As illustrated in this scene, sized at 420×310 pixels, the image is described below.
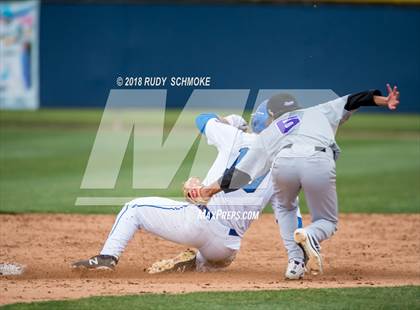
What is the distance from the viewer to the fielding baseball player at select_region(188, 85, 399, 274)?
7.58 metres

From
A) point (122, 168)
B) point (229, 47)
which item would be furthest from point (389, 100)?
point (229, 47)

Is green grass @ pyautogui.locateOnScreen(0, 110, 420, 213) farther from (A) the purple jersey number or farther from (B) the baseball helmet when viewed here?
(A) the purple jersey number

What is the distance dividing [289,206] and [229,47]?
16196 millimetres

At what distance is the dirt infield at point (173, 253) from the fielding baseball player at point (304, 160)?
486 mm

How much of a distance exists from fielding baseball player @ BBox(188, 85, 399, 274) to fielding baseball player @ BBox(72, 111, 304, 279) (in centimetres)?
15

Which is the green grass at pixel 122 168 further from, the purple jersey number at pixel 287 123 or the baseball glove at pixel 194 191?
the purple jersey number at pixel 287 123

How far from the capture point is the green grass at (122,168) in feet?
43.0

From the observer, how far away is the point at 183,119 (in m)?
25.4

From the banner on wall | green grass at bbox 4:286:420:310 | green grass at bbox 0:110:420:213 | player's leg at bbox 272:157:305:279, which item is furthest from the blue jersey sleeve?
the banner on wall

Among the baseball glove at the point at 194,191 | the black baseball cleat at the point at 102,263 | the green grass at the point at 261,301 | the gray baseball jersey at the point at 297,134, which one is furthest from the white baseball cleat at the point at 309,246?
the black baseball cleat at the point at 102,263

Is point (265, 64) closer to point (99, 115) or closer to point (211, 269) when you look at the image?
point (99, 115)

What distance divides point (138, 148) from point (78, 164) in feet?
7.75

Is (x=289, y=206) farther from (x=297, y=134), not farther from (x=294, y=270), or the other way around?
(x=297, y=134)

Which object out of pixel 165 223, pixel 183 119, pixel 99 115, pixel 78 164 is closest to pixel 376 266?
pixel 165 223
